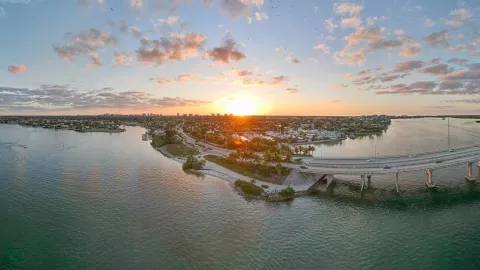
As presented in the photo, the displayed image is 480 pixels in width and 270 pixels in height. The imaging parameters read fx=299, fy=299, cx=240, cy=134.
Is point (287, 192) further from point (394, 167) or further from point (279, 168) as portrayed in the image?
point (394, 167)

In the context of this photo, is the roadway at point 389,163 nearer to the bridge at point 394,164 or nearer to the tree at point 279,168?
the bridge at point 394,164

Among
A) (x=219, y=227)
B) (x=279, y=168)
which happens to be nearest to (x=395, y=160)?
(x=279, y=168)

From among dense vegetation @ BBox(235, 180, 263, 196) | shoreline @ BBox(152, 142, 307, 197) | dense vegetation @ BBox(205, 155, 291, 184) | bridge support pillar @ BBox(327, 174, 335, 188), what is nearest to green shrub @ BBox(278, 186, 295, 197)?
shoreline @ BBox(152, 142, 307, 197)

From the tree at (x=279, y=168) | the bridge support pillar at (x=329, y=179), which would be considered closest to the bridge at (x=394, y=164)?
the bridge support pillar at (x=329, y=179)

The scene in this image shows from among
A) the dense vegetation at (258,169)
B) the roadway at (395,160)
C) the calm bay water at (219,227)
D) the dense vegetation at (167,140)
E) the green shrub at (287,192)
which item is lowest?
the calm bay water at (219,227)

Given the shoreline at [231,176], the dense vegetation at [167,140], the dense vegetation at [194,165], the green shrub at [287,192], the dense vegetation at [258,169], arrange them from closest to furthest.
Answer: the green shrub at [287,192], the shoreline at [231,176], the dense vegetation at [258,169], the dense vegetation at [194,165], the dense vegetation at [167,140]

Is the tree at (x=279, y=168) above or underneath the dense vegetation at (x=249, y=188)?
above

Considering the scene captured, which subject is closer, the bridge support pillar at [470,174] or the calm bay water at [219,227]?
the calm bay water at [219,227]
